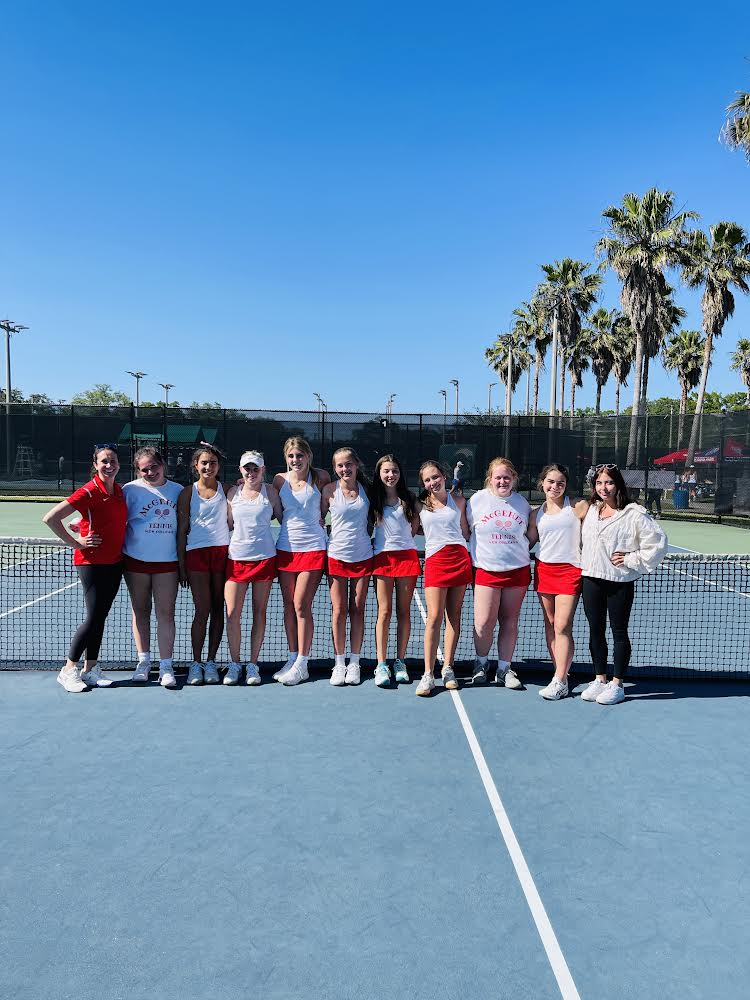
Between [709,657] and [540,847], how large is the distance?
11.6 ft

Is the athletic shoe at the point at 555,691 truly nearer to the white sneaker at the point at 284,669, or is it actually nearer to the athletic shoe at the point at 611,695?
the athletic shoe at the point at 611,695

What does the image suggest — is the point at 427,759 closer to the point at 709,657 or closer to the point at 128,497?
the point at 128,497

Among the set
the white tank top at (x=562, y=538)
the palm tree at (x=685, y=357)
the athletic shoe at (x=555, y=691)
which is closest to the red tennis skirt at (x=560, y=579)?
the white tank top at (x=562, y=538)

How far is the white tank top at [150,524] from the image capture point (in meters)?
4.70

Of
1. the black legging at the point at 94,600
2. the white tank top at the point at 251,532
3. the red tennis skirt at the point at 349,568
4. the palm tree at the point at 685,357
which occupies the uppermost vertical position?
the palm tree at the point at 685,357

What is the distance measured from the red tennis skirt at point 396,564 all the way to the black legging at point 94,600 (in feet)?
5.36

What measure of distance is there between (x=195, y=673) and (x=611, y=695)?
266 cm

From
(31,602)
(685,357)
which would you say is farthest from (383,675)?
(685,357)

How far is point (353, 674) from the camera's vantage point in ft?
16.4

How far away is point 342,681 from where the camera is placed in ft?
16.3

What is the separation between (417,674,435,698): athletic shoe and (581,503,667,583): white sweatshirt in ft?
3.88

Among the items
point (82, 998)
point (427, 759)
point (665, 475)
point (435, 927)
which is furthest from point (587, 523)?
point (665, 475)

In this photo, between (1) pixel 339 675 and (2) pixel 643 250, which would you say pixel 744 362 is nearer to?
(2) pixel 643 250

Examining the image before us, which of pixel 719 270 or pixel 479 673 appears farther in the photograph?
pixel 719 270
